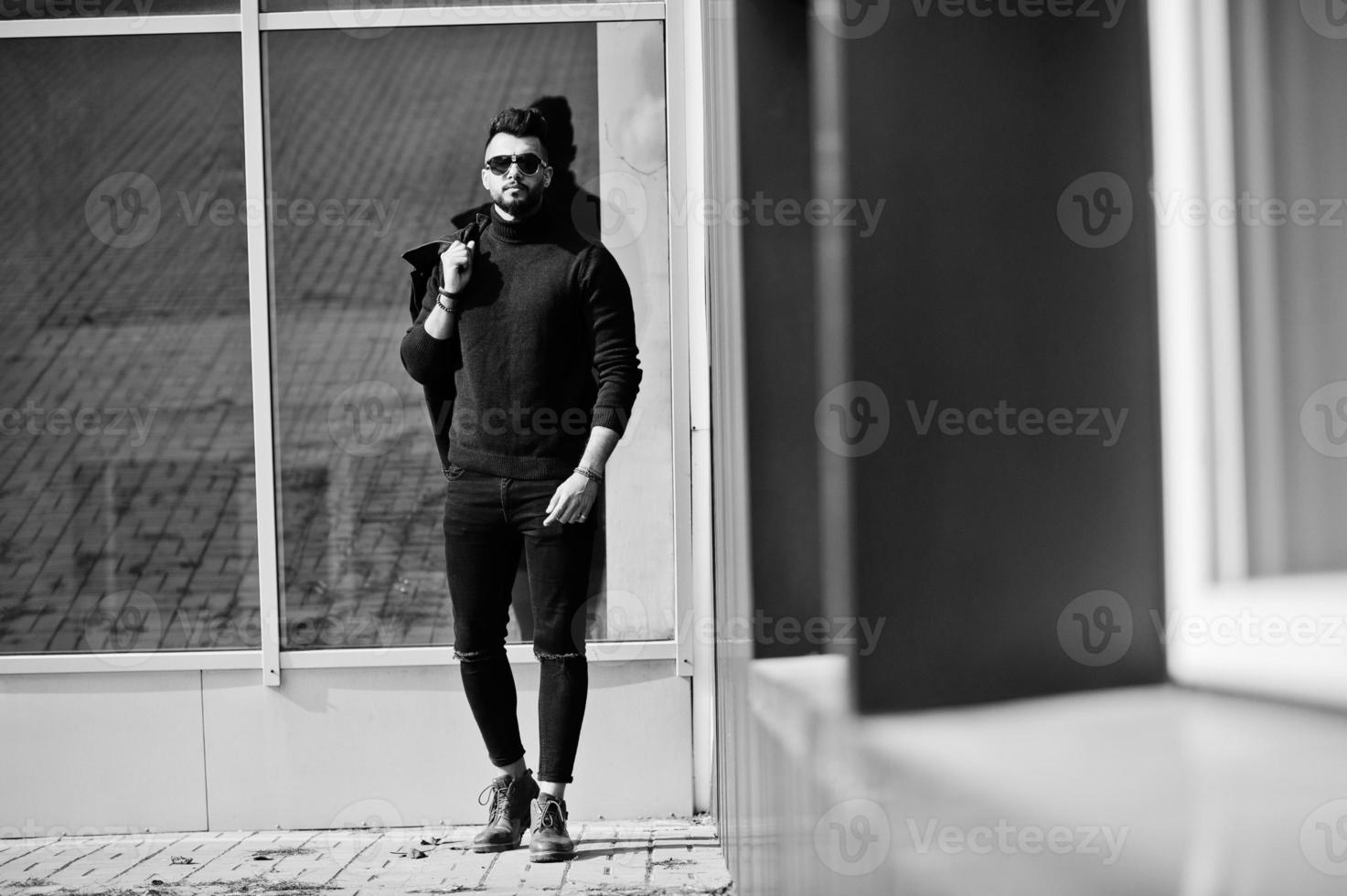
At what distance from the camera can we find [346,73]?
4348mm

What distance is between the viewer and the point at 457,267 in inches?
148

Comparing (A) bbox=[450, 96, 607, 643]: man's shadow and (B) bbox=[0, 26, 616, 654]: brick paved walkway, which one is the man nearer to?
(A) bbox=[450, 96, 607, 643]: man's shadow

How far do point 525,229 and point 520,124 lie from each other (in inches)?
11.3

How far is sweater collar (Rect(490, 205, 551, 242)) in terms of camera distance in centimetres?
380

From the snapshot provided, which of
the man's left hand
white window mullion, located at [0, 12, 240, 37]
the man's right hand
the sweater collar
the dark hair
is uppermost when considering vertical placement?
white window mullion, located at [0, 12, 240, 37]

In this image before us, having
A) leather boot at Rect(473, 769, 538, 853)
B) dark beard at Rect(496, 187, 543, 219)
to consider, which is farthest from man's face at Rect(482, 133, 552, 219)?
leather boot at Rect(473, 769, 538, 853)

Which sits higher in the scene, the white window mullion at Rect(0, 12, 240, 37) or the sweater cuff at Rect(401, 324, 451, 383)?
the white window mullion at Rect(0, 12, 240, 37)

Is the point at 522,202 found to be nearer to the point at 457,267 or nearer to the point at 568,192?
the point at 457,267

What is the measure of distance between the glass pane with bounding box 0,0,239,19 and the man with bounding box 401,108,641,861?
1.21 meters

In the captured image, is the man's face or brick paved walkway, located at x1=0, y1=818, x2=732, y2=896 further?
the man's face

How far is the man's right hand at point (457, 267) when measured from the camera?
3.77 metres

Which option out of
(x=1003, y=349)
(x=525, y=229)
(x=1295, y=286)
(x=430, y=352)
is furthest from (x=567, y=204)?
(x=1295, y=286)

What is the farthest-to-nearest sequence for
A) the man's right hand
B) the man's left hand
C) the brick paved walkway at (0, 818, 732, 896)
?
the man's right hand
the man's left hand
the brick paved walkway at (0, 818, 732, 896)

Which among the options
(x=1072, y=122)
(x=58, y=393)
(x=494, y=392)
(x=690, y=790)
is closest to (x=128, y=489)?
(x=58, y=393)
